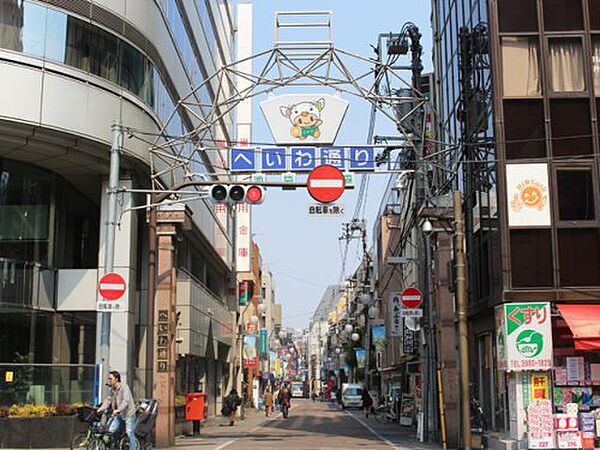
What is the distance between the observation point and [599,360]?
19625 millimetres

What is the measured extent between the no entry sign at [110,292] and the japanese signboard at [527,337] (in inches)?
351

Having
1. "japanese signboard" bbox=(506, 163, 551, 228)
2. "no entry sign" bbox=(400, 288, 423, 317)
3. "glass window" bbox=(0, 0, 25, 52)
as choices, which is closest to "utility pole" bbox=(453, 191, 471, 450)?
"japanese signboard" bbox=(506, 163, 551, 228)

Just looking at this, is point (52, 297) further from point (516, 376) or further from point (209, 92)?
point (209, 92)

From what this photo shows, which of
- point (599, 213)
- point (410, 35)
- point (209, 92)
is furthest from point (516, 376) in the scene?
point (209, 92)

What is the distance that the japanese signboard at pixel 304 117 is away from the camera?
22.5 metres

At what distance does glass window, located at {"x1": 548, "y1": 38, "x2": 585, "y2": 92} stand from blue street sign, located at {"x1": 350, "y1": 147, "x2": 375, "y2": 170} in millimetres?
4972

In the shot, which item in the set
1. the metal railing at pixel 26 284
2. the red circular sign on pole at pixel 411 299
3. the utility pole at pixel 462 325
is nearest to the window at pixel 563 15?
the utility pole at pixel 462 325

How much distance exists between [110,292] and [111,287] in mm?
111

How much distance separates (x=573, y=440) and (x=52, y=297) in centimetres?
1506

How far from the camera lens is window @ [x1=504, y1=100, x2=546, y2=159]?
20.8 metres

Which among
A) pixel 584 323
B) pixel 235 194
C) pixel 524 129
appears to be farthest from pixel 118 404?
pixel 524 129

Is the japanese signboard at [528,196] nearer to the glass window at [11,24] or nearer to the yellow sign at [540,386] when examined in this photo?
the yellow sign at [540,386]

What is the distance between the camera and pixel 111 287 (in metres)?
17.8

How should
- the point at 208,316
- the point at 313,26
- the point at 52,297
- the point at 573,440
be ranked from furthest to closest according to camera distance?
1. the point at 208,316
2. the point at 52,297
3. the point at 313,26
4. the point at 573,440
